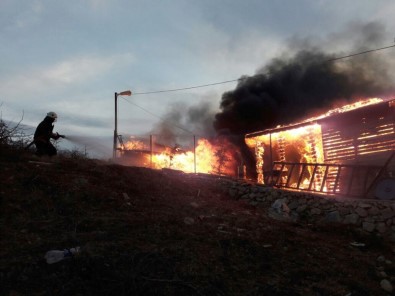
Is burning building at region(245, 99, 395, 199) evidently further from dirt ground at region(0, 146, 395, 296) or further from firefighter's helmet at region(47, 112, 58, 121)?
firefighter's helmet at region(47, 112, 58, 121)

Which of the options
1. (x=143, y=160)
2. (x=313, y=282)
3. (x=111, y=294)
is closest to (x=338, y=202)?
(x=313, y=282)

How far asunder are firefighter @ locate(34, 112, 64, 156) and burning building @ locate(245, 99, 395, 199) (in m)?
8.41

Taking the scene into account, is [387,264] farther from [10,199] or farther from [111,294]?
[10,199]

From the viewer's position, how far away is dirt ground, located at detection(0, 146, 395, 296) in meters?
5.11

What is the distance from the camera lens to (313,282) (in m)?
6.01

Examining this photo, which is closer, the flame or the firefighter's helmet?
the firefighter's helmet

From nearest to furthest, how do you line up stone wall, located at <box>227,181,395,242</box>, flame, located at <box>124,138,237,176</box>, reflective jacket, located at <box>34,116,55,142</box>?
stone wall, located at <box>227,181,395,242</box>
reflective jacket, located at <box>34,116,55,142</box>
flame, located at <box>124,138,237,176</box>

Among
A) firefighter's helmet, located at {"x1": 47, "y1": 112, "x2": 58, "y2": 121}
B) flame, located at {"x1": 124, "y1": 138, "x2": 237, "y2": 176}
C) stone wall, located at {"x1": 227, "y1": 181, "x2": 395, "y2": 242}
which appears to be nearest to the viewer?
stone wall, located at {"x1": 227, "y1": 181, "x2": 395, "y2": 242}

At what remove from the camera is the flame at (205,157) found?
27.1 metres

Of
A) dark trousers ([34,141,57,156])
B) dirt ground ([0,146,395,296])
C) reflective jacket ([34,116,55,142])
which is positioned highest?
reflective jacket ([34,116,55,142])

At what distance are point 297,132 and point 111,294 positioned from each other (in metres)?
16.0

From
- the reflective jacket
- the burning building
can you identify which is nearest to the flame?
the burning building

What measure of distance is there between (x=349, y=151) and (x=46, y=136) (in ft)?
38.8

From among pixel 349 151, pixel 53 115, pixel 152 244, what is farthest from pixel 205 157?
pixel 152 244
